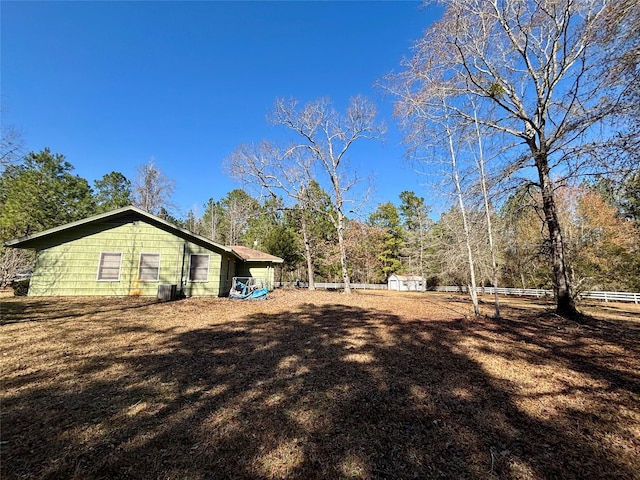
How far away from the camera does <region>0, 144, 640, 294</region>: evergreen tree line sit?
1016 cm

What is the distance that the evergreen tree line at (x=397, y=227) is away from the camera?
10156 millimetres

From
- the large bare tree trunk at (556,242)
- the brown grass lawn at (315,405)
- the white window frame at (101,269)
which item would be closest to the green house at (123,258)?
the white window frame at (101,269)

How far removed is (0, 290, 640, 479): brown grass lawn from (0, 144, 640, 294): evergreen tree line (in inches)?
189

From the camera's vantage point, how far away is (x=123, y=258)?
12586mm

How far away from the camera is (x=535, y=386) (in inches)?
154

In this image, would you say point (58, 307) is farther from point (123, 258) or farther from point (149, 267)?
point (149, 267)

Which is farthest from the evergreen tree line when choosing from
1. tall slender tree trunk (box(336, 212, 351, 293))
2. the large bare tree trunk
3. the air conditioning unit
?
the air conditioning unit

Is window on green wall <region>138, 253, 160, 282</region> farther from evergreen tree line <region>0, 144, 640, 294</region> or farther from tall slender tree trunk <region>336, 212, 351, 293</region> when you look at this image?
tall slender tree trunk <region>336, 212, 351, 293</region>

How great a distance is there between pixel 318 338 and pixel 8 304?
1113 cm

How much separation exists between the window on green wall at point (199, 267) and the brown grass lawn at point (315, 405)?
6.88m

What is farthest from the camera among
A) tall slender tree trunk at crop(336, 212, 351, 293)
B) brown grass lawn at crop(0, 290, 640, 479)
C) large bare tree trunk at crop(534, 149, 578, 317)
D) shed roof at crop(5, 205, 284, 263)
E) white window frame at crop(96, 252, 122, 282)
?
tall slender tree trunk at crop(336, 212, 351, 293)

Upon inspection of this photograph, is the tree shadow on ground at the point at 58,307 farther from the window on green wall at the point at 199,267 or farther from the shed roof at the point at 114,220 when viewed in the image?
the shed roof at the point at 114,220

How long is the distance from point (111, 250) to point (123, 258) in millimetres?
630

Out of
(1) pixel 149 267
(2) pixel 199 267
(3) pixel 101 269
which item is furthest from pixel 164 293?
(3) pixel 101 269
